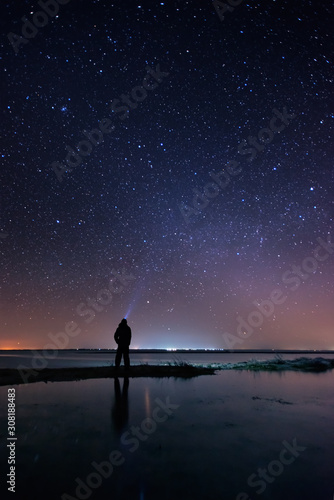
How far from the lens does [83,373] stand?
31.7ft

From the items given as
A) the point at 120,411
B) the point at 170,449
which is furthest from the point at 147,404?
the point at 170,449

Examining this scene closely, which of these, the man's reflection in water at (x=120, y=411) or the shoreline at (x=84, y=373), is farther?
the shoreline at (x=84, y=373)

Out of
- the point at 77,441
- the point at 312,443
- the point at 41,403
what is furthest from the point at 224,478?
the point at 41,403

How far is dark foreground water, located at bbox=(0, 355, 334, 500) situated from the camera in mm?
2211

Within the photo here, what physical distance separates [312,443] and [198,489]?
189 cm

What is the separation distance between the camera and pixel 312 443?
329 centimetres

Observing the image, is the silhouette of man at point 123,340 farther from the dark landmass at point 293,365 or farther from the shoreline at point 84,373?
the dark landmass at point 293,365

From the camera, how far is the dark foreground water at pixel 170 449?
7.25 ft

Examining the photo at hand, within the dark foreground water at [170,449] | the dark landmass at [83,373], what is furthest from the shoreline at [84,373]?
the dark foreground water at [170,449]

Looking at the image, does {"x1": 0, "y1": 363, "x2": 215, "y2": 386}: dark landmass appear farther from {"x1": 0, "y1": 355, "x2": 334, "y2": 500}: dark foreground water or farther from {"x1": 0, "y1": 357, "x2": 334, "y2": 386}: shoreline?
{"x1": 0, "y1": 355, "x2": 334, "y2": 500}: dark foreground water

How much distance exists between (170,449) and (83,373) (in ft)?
24.6

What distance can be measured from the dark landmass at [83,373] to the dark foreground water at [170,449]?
2934 mm

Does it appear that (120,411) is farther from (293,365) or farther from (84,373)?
(293,365)

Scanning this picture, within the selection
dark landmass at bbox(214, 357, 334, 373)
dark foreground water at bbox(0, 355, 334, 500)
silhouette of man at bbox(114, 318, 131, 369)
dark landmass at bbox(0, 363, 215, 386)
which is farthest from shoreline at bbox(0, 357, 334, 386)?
dark foreground water at bbox(0, 355, 334, 500)
